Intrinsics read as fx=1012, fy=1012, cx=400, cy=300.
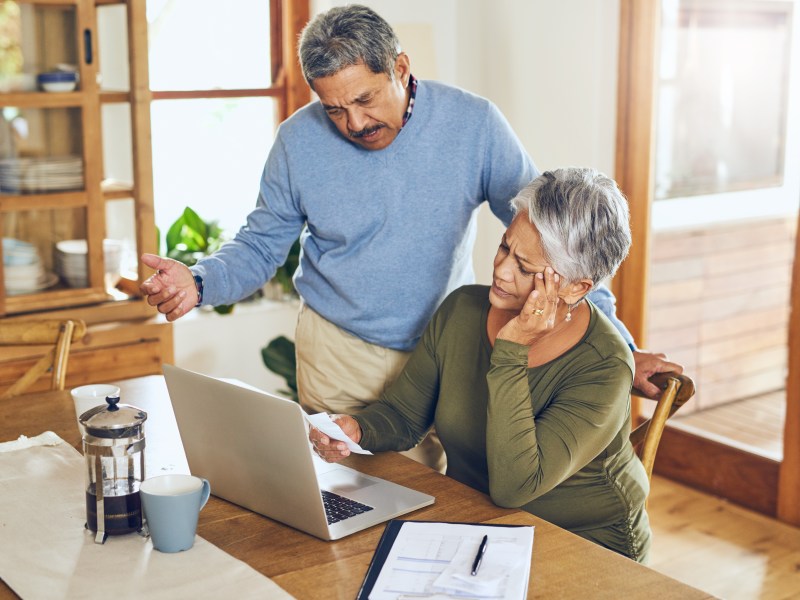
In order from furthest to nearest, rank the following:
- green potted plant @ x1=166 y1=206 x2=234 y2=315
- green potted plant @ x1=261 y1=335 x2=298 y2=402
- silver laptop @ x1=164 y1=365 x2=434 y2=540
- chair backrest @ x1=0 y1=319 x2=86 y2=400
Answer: green potted plant @ x1=166 y1=206 x2=234 y2=315 → green potted plant @ x1=261 y1=335 x2=298 y2=402 → chair backrest @ x1=0 y1=319 x2=86 y2=400 → silver laptop @ x1=164 y1=365 x2=434 y2=540

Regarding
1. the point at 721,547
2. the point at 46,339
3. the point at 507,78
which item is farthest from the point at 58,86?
the point at 721,547

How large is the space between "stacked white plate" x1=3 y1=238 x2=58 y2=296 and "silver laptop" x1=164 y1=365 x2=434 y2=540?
174 cm

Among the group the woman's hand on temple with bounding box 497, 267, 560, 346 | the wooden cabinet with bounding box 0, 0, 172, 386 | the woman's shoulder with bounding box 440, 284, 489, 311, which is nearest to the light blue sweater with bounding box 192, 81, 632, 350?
the woman's shoulder with bounding box 440, 284, 489, 311

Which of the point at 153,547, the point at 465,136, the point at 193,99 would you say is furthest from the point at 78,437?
the point at 193,99

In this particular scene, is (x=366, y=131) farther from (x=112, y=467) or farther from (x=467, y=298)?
(x=112, y=467)

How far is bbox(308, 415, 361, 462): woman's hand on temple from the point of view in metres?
1.64

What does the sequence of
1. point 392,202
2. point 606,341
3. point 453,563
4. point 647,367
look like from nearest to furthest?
point 453,563, point 606,341, point 647,367, point 392,202

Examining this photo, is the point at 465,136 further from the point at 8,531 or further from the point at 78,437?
the point at 8,531

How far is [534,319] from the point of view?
5.43 ft

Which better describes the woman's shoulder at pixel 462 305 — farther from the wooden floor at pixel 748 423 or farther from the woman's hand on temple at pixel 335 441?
the wooden floor at pixel 748 423

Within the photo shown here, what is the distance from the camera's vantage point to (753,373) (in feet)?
11.3

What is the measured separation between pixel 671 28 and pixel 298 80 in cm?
A: 141

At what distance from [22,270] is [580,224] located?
209 centimetres

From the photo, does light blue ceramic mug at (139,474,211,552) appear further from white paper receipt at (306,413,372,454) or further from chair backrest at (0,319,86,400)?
chair backrest at (0,319,86,400)
